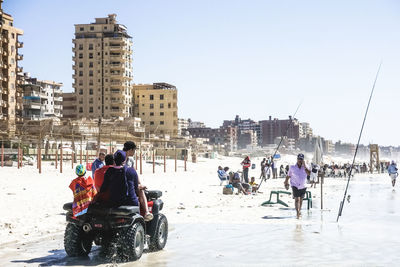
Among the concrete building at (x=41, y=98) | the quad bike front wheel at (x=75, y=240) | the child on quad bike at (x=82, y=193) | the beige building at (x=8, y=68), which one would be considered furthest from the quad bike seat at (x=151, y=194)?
the concrete building at (x=41, y=98)

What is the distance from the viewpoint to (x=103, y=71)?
112938 millimetres

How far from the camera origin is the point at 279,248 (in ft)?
28.7

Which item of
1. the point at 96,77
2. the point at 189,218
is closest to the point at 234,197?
the point at 189,218

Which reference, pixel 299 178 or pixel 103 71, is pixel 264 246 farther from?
pixel 103 71

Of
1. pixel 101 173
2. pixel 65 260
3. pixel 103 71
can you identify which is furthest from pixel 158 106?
pixel 65 260

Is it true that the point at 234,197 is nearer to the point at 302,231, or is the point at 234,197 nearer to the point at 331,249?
the point at 302,231

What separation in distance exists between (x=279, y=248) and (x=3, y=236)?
5.02m

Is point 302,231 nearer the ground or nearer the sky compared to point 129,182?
nearer the ground

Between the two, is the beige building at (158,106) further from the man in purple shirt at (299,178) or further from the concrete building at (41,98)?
the man in purple shirt at (299,178)

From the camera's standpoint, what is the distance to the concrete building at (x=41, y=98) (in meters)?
99.4

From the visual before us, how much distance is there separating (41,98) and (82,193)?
10501 centimetres

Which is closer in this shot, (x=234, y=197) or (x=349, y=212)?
(x=349, y=212)

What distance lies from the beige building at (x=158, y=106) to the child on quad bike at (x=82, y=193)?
109 metres

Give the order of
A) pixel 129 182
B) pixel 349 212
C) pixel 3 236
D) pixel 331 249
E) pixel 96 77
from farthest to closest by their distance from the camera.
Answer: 1. pixel 96 77
2. pixel 349 212
3. pixel 3 236
4. pixel 331 249
5. pixel 129 182
